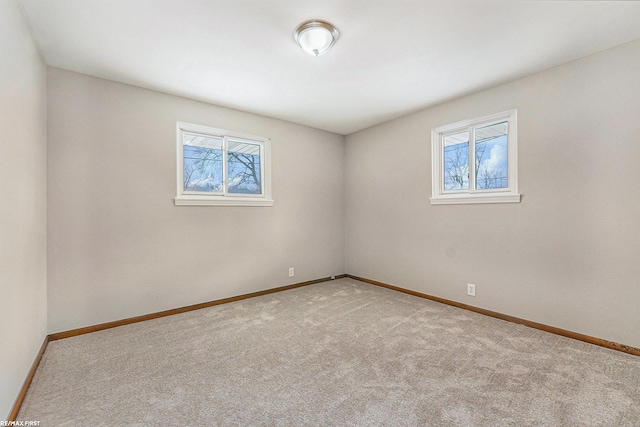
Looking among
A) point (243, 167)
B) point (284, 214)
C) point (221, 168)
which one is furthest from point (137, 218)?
point (284, 214)

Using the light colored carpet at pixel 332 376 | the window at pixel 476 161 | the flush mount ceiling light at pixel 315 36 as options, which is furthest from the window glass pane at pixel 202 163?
the window at pixel 476 161

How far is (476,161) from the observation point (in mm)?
3250

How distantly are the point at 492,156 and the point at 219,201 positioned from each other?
318cm

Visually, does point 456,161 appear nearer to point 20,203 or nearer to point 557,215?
point 557,215

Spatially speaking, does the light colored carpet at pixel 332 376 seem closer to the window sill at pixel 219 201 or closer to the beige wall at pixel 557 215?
the beige wall at pixel 557 215

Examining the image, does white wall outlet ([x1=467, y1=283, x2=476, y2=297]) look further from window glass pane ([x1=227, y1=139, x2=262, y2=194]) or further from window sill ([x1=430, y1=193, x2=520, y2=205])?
window glass pane ([x1=227, y1=139, x2=262, y2=194])

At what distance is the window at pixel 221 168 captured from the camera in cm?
329

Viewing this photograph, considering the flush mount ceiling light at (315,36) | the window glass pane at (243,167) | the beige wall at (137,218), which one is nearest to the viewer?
the flush mount ceiling light at (315,36)

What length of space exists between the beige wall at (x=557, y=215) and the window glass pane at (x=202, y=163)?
255 centimetres

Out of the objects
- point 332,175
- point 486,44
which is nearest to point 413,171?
point 332,175

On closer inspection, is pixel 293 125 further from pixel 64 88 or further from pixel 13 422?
pixel 13 422

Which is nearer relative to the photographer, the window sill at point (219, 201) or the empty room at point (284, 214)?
the empty room at point (284, 214)

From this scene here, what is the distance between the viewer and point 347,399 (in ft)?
5.53

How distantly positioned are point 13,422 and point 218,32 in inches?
105
